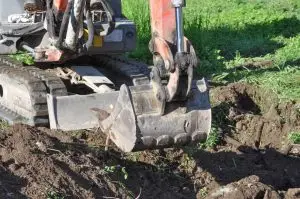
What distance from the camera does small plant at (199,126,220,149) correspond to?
23.6 ft

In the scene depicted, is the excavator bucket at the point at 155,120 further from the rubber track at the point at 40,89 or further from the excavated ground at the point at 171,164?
the rubber track at the point at 40,89

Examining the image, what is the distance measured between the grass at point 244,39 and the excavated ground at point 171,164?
0.73 metres

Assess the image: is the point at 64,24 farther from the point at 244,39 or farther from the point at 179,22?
the point at 244,39

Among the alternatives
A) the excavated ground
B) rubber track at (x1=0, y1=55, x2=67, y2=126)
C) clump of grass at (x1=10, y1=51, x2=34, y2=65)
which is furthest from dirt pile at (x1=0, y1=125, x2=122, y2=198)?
clump of grass at (x1=10, y1=51, x2=34, y2=65)

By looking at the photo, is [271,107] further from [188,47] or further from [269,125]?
[188,47]

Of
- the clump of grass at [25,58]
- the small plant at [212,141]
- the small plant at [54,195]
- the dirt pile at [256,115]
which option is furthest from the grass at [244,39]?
the small plant at [54,195]

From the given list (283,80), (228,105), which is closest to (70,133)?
(228,105)

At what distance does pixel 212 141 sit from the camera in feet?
23.8

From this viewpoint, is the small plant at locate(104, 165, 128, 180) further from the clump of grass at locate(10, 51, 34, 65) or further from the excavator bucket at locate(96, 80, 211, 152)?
the clump of grass at locate(10, 51, 34, 65)

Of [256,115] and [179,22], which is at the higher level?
[179,22]

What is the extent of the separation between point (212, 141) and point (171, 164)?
2.28 feet

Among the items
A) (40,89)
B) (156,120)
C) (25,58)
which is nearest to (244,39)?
(25,58)

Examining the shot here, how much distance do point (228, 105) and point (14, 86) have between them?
209cm

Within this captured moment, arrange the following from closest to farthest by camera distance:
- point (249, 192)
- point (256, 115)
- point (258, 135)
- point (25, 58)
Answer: point (249, 192), point (258, 135), point (256, 115), point (25, 58)
